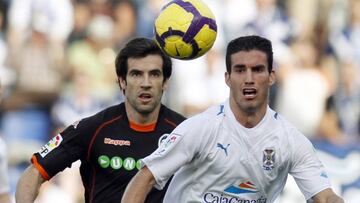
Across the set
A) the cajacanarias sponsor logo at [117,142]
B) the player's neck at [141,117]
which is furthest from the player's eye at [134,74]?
the cajacanarias sponsor logo at [117,142]

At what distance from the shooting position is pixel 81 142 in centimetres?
789

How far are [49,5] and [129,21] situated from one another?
1249 mm

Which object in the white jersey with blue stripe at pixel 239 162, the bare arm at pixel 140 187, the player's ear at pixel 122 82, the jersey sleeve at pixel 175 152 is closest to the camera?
the bare arm at pixel 140 187

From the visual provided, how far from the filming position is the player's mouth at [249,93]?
6.67 m

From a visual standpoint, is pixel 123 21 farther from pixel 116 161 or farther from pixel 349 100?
pixel 116 161

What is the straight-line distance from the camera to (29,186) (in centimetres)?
772

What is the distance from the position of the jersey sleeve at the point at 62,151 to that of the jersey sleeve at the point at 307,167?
1860mm

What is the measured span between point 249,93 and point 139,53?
70.1 inches

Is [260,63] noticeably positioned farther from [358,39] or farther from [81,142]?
[358,39]

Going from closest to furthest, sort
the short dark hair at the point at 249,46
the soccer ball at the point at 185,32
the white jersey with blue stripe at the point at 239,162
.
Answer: the white jersey with blue stripe at the point at 239,162 < the short dark hair at the point at 249,46 < the soccer ball at the point at 185,32

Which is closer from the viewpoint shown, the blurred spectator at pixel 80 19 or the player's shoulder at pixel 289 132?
the player's shoulder at pixel 289 132

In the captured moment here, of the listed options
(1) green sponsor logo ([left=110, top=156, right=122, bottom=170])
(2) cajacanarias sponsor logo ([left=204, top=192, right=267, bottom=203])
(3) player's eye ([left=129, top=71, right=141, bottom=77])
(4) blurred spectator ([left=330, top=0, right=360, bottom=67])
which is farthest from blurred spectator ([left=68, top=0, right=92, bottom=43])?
(2) cajacanarias sponsor logo ([left=204, top=192, right=267, bottom=203])

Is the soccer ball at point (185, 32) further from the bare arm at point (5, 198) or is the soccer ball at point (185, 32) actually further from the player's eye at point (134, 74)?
the bare arm at point (5, 198)

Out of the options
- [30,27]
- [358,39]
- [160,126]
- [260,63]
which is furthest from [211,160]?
[358,39]
